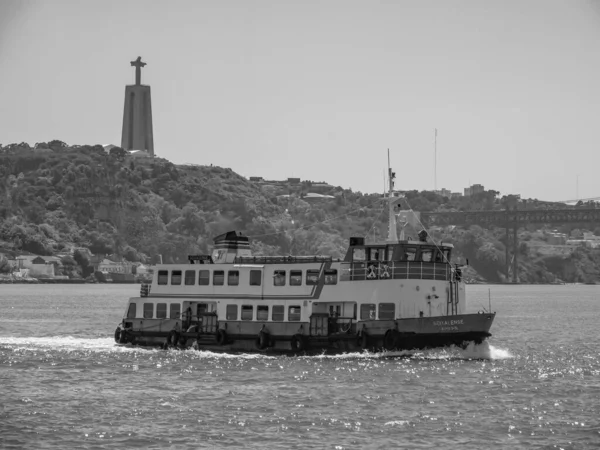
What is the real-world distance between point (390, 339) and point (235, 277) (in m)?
8.65

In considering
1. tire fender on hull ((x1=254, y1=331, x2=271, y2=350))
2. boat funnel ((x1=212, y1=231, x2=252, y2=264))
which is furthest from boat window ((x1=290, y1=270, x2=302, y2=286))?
boat funnel ((x1=212, y1=231, x2=252, y2=264))

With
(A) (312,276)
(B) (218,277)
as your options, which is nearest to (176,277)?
(B) (218,277)

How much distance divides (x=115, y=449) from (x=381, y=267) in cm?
1863

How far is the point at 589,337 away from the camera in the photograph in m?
68.9

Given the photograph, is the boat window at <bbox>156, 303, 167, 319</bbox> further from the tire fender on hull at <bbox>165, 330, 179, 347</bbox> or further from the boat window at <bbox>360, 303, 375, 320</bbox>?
the boat window at <bbox>360, 303, 375, 320</bbox>

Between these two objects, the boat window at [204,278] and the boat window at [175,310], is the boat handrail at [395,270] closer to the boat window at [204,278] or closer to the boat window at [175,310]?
the boat window at [204,278]

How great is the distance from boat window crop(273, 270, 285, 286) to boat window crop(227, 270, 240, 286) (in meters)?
1.87

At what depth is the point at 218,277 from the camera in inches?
1998

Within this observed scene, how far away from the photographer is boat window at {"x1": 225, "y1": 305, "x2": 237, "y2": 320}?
163 ft

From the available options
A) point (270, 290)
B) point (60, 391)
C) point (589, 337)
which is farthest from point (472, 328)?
point (589, 337)

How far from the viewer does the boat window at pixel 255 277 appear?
49719mm

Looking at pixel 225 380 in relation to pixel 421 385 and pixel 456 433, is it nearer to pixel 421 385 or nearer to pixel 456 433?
pixel 421 385

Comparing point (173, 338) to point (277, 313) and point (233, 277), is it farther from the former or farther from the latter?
point (277, 313)

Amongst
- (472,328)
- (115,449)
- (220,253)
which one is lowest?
(115,449)
